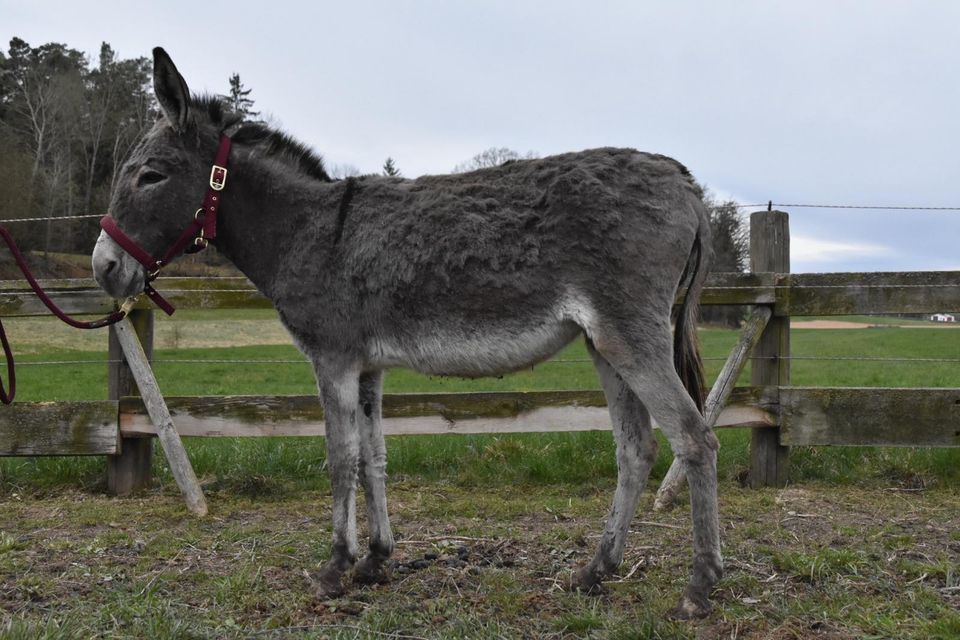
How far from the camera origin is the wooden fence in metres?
6.32

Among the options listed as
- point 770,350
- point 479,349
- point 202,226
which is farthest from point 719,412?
point 202,226

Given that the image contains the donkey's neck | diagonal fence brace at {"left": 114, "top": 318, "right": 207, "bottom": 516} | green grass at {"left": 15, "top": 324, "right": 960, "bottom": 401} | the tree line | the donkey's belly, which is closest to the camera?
the donkey's belly

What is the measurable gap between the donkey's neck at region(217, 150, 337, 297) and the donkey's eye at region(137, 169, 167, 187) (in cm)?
38

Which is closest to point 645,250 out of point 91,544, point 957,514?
point 957,514

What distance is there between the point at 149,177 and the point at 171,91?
1.70 feet

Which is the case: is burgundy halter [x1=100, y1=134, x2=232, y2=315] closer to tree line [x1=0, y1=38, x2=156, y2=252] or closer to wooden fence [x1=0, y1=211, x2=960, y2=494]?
wooden fence [x1=0, y1=211, x2=960, y2=494]

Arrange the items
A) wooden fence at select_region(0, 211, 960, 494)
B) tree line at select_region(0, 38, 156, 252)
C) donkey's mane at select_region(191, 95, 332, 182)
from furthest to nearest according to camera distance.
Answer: tree line at select_region(0, 38, 156, 252) < wooden fence at select_region(0, 211, 960, 494) < donkey's mane at select_region(191, 95, 332, 182)

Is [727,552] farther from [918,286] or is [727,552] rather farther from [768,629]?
[918,286]

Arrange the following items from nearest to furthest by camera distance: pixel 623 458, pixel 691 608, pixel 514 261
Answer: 1. pixel 691 608
2. pixel 514 261
3. pixel 623 458

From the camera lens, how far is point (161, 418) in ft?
20.5

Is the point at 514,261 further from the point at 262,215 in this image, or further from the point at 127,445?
the point at 127,445

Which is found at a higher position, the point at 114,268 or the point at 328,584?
the point at 114,268

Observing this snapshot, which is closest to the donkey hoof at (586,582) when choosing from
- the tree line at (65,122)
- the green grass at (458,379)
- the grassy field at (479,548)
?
the grassy field at (479,548)

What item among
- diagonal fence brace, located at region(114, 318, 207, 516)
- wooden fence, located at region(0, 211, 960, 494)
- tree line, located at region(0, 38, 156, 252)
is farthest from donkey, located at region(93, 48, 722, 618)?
tree line, located at region(0, 38, 156, 252)
